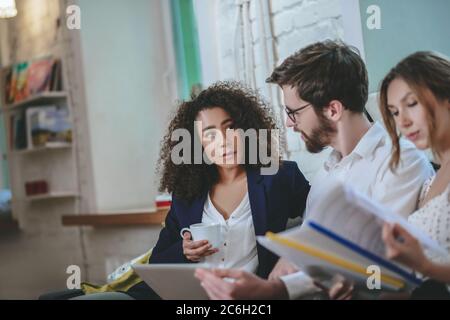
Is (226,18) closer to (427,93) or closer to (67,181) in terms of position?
(427,93)

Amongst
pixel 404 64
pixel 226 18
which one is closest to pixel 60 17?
pixel 226 18

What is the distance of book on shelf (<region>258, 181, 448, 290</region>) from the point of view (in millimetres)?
A: 837

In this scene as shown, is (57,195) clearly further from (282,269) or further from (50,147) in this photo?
(282,269)

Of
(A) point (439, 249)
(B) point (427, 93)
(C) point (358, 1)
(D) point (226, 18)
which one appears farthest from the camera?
(D) point (226, 18)

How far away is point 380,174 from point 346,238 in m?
0.30

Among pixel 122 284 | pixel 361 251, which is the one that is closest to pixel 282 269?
pixel 361 251

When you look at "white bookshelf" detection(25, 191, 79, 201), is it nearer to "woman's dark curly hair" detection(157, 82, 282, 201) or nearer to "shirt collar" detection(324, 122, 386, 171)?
"woman's dark curly hair" detection(157, 82, 282, 201)

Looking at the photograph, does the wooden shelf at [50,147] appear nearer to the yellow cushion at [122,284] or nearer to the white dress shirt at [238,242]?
the yellow cushion at [122,284]

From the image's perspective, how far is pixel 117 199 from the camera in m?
2.54

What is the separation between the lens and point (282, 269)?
3.85 ft

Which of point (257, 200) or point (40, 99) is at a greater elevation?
point (40, 99)

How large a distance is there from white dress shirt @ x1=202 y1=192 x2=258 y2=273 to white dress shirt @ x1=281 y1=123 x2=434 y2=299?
191 millimetres

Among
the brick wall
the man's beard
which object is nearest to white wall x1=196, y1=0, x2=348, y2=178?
the brick wall

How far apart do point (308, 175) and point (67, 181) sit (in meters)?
1.60
